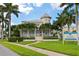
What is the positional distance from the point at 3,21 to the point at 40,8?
2.05 meters

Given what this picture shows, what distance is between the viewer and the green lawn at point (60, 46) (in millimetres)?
18473

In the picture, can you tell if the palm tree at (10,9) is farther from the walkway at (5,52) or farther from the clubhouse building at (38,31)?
the walkway at (5,52)

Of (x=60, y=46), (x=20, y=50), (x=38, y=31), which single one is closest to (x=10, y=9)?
(x=38, y=31)

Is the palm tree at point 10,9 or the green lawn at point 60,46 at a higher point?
the palm tree at point 10,9

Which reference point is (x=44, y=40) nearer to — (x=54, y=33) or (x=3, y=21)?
(x=54, y=33)

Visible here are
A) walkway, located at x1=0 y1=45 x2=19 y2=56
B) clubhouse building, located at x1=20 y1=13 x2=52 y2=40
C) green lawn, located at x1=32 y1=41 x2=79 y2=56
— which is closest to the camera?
walkway, located at x1=0 y1=45 x2=19 y2=56

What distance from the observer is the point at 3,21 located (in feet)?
64.6

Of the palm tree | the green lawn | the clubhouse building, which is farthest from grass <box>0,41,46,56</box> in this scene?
the palm tree

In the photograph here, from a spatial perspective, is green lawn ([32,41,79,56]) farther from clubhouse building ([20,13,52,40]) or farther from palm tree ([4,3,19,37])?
palm tree ([4,3,19,37])

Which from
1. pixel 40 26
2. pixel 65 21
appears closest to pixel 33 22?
pixel 40 26

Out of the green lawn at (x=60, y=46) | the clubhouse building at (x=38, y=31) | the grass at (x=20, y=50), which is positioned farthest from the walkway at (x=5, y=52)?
the green lawn at (x=60, y=46)

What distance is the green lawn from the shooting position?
18.5 m

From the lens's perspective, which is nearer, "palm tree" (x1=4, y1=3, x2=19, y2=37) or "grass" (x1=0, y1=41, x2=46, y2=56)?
"grass" (x1=0, y1=41, x2=46, y2=56)

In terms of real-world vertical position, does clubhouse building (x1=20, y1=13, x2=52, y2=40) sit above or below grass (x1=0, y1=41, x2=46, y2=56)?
above
